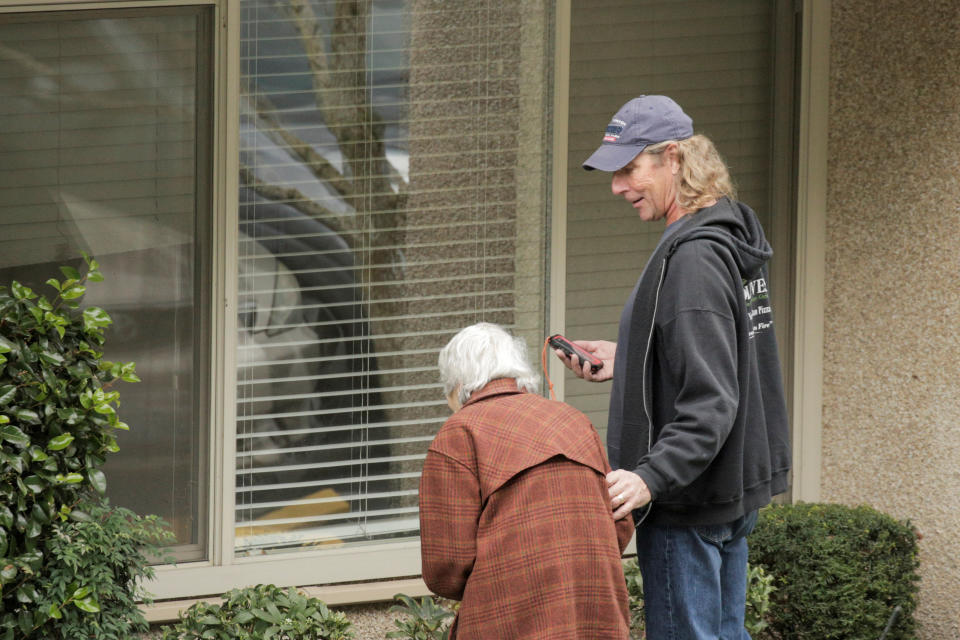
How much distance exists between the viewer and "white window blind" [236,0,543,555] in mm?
4117

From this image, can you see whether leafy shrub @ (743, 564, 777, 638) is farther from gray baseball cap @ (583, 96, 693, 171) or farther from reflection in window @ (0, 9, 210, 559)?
reflection in window @ (0, 9, 210, 559)

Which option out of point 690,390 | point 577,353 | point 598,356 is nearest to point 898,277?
point 598,356

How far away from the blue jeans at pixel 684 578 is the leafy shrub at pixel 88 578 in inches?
62.0

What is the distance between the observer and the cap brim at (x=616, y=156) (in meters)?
2.67

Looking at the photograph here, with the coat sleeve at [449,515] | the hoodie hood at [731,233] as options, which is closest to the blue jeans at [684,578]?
the coat sleeve at [449,515]

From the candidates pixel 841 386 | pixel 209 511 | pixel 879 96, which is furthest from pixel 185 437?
pixel 879 96

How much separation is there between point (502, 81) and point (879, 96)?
5.56 feet

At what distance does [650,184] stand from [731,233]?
242 millimetres

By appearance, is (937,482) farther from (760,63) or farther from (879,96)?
(760,63)

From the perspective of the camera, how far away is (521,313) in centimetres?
439

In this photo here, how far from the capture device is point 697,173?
8.66 ft

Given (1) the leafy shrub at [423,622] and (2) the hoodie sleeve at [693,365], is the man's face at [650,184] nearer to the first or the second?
(2) the hoodie sleeve at [693,365]

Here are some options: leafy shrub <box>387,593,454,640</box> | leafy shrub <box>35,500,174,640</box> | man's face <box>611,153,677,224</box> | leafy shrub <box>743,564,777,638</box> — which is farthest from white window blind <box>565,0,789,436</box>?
leafy shrub <box>35,500,174,640</box>

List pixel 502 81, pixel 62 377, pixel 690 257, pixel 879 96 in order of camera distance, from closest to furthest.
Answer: pixel 690 257 < pixel 62 377 < pixel 502 81 < pixel 879 96
